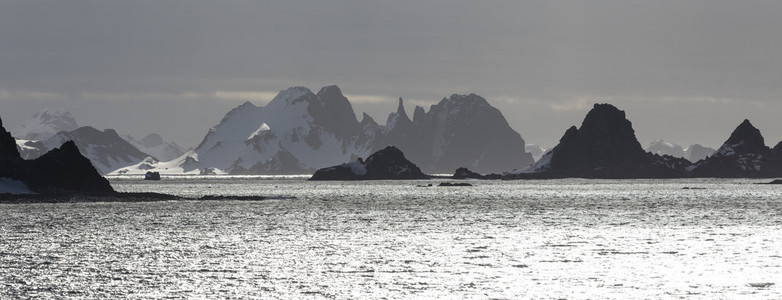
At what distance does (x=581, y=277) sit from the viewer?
60.9m

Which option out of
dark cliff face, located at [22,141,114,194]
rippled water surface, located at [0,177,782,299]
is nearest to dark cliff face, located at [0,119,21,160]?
dark cliff face, located at [22,141,114,194]

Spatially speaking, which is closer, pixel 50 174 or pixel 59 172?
pixel 50 174

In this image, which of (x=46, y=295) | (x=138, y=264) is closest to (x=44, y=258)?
(x=138, y=264)

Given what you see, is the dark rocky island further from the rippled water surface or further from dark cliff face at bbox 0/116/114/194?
the rippled water surface

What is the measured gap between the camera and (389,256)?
3007 inches

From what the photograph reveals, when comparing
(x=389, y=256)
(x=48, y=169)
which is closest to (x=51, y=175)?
(x=48, y=169)

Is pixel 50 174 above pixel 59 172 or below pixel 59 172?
below

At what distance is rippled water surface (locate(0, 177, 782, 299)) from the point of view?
55688 mm

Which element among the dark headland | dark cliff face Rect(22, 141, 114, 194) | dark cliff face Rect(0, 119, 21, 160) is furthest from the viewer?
dark cliff face Rect(22, 141, 114, 194)

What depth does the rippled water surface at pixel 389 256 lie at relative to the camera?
2192 inches

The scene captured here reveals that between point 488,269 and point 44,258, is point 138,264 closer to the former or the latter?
point 44,258

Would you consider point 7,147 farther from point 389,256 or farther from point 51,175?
point 389,256

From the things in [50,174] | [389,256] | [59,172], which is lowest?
[389,256]

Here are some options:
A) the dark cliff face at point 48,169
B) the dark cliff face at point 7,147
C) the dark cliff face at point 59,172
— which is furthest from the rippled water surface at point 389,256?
the dark cliff face at point 7,147
